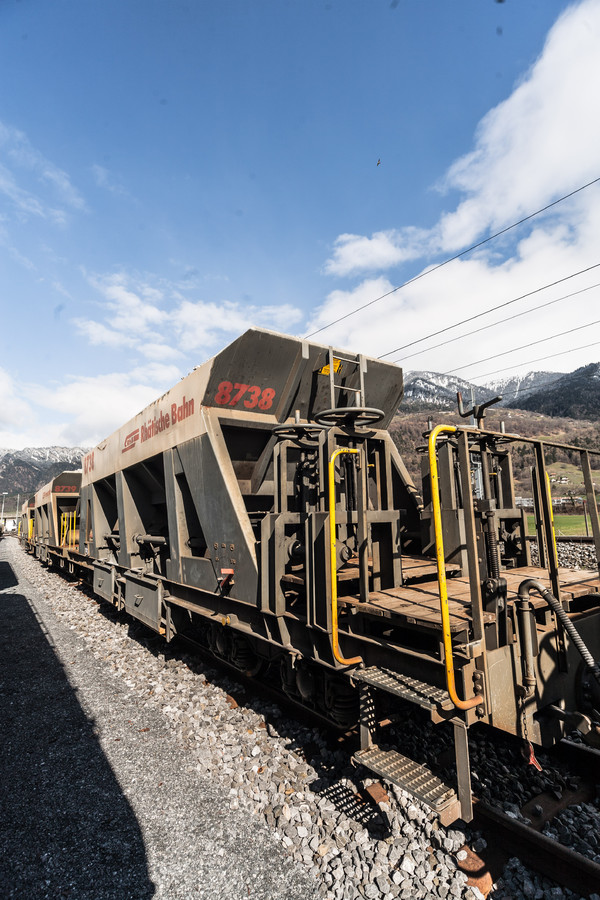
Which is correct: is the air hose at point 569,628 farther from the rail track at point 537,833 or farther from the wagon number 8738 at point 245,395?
the wagon number 8738 at point 245,395

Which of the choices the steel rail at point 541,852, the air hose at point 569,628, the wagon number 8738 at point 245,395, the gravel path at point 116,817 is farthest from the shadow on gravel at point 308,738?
the wagon number 8738 at point 245,395

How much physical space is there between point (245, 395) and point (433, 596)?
2.96 m

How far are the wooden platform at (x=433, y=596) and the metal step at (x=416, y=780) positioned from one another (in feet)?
2.95

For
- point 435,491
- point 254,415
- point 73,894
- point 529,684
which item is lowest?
point 73,894

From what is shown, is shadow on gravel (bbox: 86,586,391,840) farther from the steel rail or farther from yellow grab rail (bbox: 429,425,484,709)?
yellow grab rail (bbox: 429,425,484,709)

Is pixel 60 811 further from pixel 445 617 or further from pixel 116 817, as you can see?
pixel 445 617

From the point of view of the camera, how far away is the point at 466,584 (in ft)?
13.4

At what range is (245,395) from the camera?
17.7 ft

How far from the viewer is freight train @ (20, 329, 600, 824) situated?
9.82 feet

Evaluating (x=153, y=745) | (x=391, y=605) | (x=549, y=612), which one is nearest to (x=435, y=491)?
(x=391, y=605)

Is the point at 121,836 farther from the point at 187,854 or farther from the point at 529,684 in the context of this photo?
the point at 529,684

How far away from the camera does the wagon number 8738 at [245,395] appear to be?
5219 mm

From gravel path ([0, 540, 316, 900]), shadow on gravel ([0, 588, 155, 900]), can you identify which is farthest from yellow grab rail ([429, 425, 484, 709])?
shadow on gravel ([0, 588, 155, 900])

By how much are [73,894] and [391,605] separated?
2.68 metres
